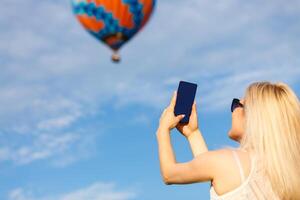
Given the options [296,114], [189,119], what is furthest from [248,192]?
[189,119]

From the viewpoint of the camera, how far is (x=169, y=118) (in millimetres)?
6160

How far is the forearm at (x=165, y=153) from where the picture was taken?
5605 mm

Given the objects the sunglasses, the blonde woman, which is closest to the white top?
the blonde woman

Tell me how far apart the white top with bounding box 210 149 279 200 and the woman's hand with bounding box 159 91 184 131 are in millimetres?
923

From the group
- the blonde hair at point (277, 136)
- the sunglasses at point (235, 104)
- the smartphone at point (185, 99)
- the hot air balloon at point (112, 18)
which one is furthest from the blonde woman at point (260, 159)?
the hot air balloon at point (112, 18)

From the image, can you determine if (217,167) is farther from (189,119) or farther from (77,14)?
(77,14)

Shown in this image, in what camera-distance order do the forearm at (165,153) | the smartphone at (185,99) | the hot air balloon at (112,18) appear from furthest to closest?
1. the hot air balloon at (112,18)
2. the smartphone at (185,99)
3. the forearm at (165,153)

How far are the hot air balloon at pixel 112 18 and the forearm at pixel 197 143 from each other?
9284mm

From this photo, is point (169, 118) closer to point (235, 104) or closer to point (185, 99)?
point (185, 99)

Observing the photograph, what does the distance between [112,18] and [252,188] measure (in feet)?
35.8

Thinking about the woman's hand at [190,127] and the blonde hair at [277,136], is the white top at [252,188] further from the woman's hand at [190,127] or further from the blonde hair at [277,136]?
the woman's hand at [190,127]

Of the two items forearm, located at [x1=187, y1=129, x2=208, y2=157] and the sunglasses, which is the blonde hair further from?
forearm, located at [x1=187, y1=129, x2=208, y2=157]

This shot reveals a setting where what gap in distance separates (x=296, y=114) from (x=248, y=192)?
0.87m

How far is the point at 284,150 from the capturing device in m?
5.27
